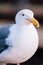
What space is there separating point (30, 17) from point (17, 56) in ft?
0.40

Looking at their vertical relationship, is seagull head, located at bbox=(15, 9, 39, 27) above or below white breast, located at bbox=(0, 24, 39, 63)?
above

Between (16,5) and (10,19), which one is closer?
(10,19)

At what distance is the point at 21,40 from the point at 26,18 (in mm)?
67

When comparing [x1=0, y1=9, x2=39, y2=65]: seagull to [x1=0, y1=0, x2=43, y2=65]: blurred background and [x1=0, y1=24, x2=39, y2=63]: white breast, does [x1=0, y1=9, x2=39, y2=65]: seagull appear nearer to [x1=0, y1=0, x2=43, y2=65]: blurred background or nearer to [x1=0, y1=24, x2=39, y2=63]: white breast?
[x1=0, y1=24, x2=39, y2=63]: white breast

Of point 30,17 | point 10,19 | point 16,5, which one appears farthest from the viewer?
point 16,5

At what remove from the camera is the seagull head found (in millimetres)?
803

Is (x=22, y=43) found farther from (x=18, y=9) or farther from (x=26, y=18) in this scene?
(x=18, y=9)

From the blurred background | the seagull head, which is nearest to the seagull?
the seagull head

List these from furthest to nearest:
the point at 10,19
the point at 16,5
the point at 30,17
Answer: the point at 16,5 → the point at 10,19 → the point at 30,17

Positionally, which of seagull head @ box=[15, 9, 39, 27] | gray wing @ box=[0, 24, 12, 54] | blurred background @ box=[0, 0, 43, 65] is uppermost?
seagull head @ box=[15, 9, 39, 27]

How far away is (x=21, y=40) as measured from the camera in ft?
2.70

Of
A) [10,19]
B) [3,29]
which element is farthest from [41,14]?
[3,29]

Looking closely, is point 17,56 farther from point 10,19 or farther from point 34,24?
point 10,19

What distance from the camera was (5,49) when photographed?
86cm
